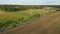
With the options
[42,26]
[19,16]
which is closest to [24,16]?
[19,16]

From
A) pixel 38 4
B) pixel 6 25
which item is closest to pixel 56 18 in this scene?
pixel 38 4

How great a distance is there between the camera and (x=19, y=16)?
2.35 m

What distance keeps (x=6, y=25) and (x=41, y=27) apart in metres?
0.64

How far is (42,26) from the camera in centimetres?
226

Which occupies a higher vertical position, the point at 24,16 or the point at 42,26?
the point at 24,16

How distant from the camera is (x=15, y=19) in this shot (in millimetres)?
2332

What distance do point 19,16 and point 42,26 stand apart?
47 cm

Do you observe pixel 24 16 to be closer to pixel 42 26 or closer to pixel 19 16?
pixel 19 16

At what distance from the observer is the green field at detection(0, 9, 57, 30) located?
231 cm

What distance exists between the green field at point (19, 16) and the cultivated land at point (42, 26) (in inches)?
3.8

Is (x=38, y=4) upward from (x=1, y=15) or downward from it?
upward

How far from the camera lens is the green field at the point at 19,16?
231cm

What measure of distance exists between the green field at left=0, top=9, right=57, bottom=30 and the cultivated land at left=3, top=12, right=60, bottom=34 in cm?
10
